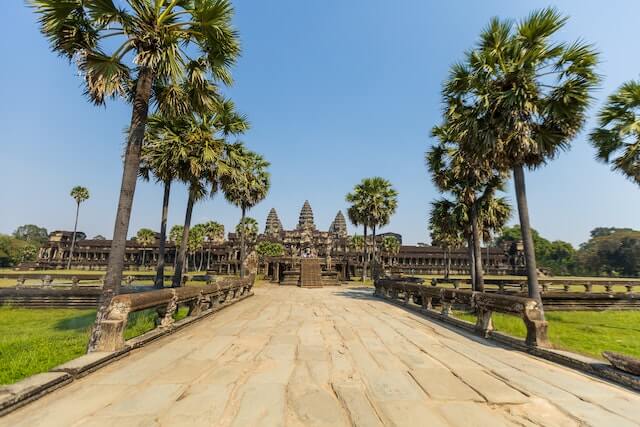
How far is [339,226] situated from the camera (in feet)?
378

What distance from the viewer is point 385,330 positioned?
733cm

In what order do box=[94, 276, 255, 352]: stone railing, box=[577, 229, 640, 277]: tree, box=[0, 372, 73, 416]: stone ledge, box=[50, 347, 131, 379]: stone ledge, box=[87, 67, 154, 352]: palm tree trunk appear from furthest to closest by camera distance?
1. box=[577, 229, 640, 277]: tree
2. box=[87, 67, 154, 352]: palm tree trunk
3. box=[94, 276, 255, 352]: stone railing
4. box=[50, 347, 131, 379]: stone ledge
5. box=[0, 372, 73, 416]: stone ledge

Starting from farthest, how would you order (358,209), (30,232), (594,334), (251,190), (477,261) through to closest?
(30,232) < (358,209) < (251,190) < (477,261) < (594,334)

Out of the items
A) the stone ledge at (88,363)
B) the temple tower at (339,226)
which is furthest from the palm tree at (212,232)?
the stone ledge at (88,363)

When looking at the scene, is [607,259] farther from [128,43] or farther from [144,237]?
[144,237]

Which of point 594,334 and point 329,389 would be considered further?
point 594,334

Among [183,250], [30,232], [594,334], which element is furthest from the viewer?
[30,232]

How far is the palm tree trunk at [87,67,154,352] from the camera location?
19.1ft

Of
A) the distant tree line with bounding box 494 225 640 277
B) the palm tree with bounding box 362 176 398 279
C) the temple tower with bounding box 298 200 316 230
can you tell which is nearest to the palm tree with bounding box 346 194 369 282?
the palm tree with bounding box 362 176 398 279

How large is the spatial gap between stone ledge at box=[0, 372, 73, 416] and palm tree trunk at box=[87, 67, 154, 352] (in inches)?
75.6

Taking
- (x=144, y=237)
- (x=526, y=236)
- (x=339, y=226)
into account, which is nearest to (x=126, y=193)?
(x=526, y=236)

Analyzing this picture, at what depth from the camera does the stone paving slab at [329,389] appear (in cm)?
283

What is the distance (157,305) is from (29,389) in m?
→ 2.97

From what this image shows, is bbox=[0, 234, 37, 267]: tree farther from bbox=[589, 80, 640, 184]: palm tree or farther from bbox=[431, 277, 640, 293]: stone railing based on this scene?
bbox=[589, 80, 640, 184]: palm tree
